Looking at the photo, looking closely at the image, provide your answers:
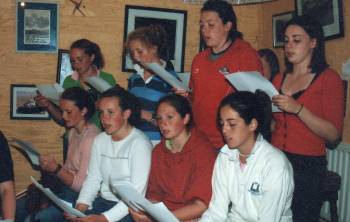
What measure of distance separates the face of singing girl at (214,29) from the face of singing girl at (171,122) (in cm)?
42

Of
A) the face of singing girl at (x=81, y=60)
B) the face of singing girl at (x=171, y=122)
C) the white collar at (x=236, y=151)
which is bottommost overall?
the white collar at (x=236, y=151)

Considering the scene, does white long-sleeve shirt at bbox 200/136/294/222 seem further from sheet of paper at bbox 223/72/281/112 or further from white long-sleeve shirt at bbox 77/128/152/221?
white long-sleeve shirt at bbox 77/128/152/221

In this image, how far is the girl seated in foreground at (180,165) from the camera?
2250 millimetres

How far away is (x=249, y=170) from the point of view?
207 centimetres

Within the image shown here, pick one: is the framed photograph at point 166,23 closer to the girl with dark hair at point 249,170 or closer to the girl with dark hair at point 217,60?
the girl with dark hair at point 217,60

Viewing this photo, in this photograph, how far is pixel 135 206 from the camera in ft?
6.98

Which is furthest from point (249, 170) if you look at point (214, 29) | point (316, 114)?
point (214, 29)

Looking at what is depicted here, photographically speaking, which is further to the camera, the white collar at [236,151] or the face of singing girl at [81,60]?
the face of singing girl at [81,60]

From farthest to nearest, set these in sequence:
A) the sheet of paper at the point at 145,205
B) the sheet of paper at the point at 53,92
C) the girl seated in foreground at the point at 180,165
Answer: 1. the sheet of paper at the point at 53,92
2. the girl seated in foreground at the point at 180,165
3. the sheet of paper at the point at 145,205

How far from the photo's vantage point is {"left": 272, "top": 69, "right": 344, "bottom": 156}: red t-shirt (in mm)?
2229

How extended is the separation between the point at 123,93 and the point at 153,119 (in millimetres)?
239

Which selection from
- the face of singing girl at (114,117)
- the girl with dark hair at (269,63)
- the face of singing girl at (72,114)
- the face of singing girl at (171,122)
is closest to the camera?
the face of singing girl at (171,122)

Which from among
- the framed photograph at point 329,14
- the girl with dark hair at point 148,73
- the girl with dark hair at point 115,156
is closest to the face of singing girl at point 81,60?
the girl with dark hair at point 148,73

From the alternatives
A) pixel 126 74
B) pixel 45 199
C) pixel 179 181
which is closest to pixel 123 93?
pixel 179 181
